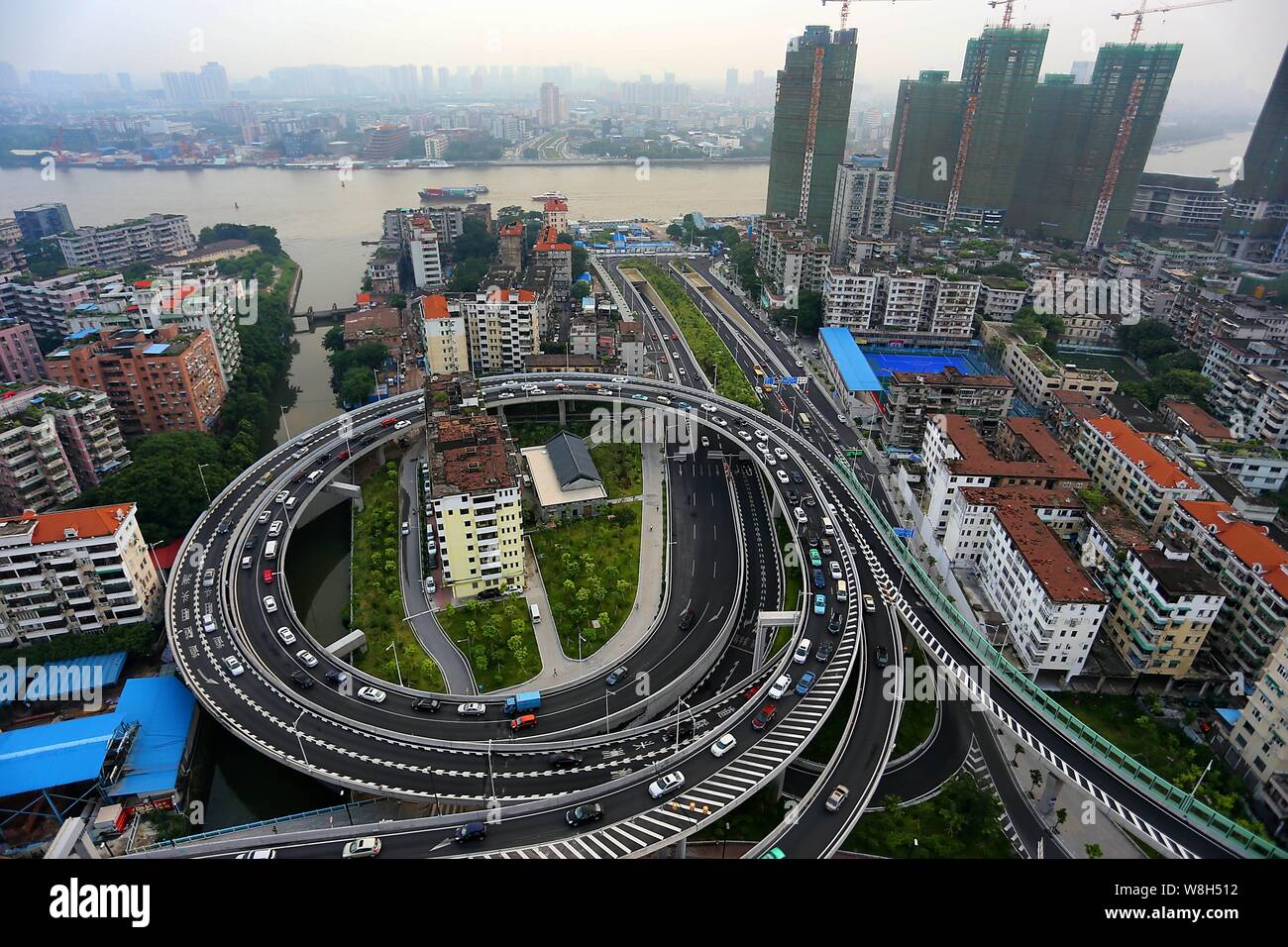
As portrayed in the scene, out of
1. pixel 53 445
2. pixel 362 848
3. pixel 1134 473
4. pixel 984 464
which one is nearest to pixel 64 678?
pixel 53 445

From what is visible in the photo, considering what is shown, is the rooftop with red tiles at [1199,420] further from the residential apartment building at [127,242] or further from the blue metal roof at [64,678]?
the residential apartment building at [127,242]

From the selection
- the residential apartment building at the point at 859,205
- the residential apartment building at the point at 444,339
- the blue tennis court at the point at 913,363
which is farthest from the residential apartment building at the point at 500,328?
the residential apartment building at the point at 859,205

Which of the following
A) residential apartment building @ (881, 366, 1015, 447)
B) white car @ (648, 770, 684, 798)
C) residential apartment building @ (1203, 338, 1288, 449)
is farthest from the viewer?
residential apartment building @ (881, 366, 1015, 447)

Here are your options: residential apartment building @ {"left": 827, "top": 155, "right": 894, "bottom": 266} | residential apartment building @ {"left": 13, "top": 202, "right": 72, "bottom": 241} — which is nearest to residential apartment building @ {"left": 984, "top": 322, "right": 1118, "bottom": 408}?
residential apartment building @ {"left": 827, "top": 155, "right": 894, "bottom": 266}

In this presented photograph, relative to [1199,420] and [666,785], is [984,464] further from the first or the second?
[666,785]

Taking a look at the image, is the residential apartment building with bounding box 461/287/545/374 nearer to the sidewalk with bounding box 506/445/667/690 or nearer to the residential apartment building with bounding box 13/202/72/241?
the sidewalk with bounding box 506/445/667/690

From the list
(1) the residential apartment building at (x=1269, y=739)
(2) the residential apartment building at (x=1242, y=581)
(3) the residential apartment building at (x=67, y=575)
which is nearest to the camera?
(1) the residential apartment building at (x=1269, y=739)
